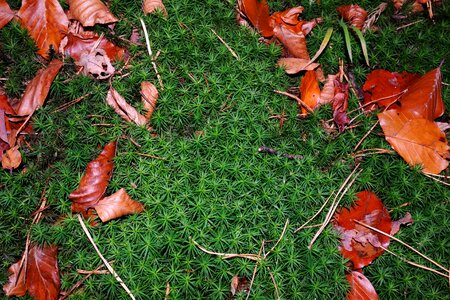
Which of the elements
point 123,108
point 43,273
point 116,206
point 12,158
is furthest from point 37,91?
point 43,273

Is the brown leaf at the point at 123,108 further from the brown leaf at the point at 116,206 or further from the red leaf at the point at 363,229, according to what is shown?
the red leaf at the point at 363,229

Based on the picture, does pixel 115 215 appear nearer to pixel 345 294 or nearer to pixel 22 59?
pixel 22 59

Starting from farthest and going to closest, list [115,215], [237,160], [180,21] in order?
[180,21], [237,160], [115,215]

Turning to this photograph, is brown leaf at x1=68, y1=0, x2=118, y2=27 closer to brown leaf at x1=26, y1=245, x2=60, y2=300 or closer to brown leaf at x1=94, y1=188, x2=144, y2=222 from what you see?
brown leaf at x1=94, y1=188, x2=144, y2=222

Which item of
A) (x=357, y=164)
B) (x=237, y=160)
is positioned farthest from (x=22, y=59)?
(x=357, y=164)

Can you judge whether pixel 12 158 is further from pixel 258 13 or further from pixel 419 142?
pixel 419 142

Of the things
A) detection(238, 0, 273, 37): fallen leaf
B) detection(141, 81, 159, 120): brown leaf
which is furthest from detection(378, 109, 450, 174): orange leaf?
detection(141, 81, 159, 120): brown leaf

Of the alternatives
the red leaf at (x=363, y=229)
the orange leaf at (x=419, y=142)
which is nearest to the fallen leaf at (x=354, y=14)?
the orange leaf at (x=419, y=142)
